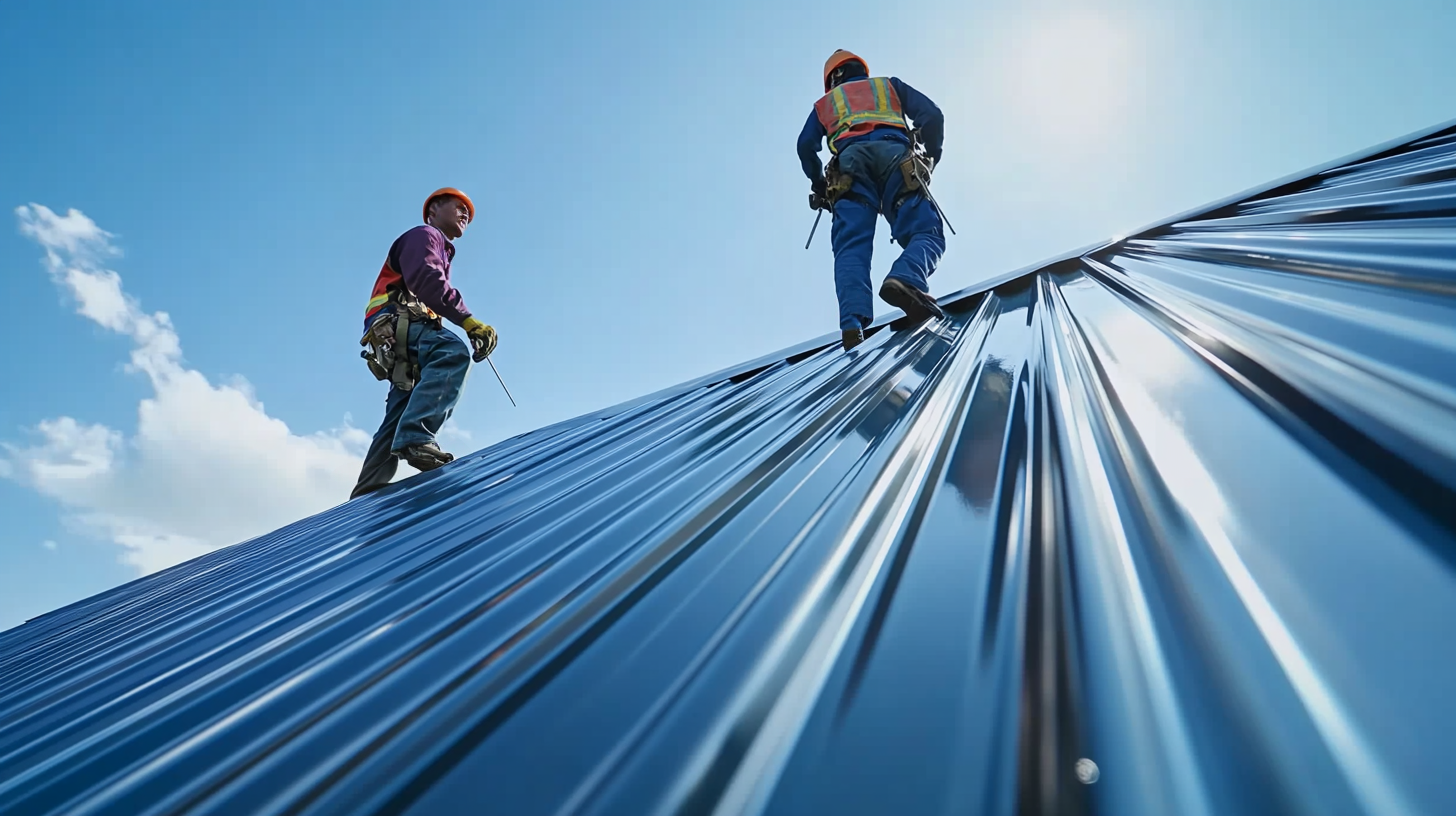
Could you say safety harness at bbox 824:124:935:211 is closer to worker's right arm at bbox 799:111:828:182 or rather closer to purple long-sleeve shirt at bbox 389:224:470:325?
worker's right arm at bbox 799:111:828:182

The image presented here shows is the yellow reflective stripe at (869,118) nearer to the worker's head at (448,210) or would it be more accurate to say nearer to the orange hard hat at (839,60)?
the orange hard hat at (839,60)

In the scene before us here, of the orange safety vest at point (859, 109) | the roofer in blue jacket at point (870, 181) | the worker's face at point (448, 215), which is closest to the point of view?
the roofer in blue jacket at point (870, 181)

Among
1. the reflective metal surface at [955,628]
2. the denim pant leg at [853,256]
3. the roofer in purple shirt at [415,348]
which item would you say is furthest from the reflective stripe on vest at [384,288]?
the reflective metal surface at [955,628]

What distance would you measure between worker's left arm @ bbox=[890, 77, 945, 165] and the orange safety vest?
5 cm

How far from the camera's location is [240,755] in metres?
0.39

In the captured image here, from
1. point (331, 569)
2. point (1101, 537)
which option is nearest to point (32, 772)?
point (331, 569)

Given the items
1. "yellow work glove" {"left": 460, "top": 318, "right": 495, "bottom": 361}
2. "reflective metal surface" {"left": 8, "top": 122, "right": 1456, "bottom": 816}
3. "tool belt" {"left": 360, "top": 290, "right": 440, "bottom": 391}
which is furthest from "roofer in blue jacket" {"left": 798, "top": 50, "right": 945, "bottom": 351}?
"tool belt" {"left": 360, "top": 290, "right": 440, "bottom": 391}

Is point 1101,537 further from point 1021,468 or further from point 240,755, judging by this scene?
point 240,755

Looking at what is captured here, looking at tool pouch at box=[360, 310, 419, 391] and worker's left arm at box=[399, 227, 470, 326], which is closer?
worker's left arm at box=[399, 227, 470, 326]

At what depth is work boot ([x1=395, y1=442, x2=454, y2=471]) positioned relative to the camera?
2.86 metres

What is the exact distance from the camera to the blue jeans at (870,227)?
2.56 meters

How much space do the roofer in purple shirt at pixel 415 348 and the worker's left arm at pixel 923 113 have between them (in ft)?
8.30

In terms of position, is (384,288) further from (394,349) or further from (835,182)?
(835,182)

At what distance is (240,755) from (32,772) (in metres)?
0.26
